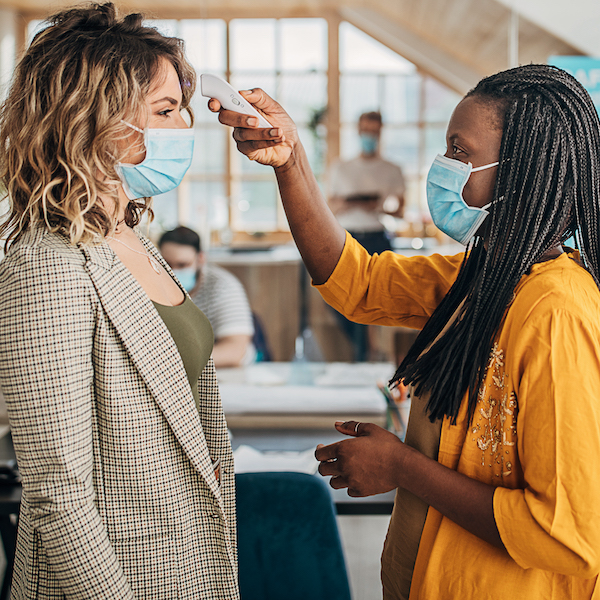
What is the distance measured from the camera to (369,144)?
12.4 feet

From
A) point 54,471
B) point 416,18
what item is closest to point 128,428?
point 54,471

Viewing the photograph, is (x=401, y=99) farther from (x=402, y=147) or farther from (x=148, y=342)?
(x=148, y=342)

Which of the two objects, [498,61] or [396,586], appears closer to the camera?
[396,586]

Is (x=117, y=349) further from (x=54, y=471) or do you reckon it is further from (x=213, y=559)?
(x=213, y=559)

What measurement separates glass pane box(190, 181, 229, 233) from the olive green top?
2.75 meters

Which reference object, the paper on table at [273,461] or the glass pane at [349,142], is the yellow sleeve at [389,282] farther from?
the glass pane at [349,142]

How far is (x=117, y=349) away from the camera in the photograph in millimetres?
838

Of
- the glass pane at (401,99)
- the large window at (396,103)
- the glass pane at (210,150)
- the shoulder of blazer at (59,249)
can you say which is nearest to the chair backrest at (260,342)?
the glass pane at (210,150)

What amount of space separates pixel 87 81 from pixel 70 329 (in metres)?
0.39

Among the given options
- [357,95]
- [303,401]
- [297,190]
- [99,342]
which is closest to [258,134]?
[297,190]

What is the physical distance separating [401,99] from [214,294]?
6.24 ft

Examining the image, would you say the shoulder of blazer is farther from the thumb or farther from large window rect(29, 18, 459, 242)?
large window rect(29, 18, 459, 242)

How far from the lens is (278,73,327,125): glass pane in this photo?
3.65 m

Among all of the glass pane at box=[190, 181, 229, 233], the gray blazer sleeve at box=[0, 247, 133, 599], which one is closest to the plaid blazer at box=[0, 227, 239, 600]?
the gray blazer sleeve at box=[0, 247, 133, 599]
